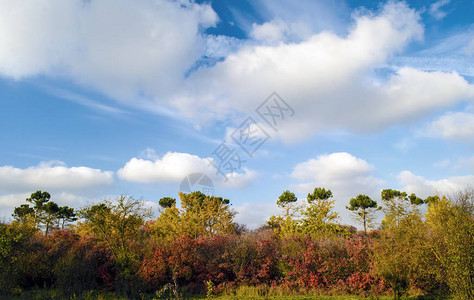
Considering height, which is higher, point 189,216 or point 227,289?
point 189,216

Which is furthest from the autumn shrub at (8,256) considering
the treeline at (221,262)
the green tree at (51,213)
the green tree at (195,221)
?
the green tree at (51,213)

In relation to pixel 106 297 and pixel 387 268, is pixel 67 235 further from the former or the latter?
pixel 387 268

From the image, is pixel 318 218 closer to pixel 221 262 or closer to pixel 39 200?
pixel 221 262

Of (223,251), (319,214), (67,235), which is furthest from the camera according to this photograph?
(319,214)

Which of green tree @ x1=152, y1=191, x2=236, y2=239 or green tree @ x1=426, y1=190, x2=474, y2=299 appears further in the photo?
green tree @ x1=152, y1=191, x2=236, y2=239

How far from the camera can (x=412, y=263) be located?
12844mm

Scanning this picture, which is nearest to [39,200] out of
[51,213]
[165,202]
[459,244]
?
[51,213]

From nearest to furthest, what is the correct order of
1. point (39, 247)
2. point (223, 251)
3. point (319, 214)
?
point (223, 251)
point (39, 247)
point (319, 214)

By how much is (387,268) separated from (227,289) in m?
6.67

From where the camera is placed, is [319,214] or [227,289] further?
[319,214]

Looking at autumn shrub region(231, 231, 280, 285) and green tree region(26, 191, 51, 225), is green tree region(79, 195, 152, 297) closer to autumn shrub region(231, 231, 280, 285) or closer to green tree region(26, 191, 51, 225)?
autumn shrub region(231, 231, 280, 285)

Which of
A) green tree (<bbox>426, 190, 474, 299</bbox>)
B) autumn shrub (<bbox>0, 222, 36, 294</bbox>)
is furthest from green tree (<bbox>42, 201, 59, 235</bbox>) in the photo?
green tree (<bbox>426, 190, 474, 299</bbox>)

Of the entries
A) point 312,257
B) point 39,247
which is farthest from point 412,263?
point 39,247

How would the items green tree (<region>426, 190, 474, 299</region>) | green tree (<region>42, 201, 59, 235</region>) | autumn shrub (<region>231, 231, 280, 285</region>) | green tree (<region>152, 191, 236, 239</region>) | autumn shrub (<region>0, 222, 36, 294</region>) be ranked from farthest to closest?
green tree (<region>42, 201, 59, 235</region>), green tree (<region>152, 191, 236, 239</region>), autumn shrub (<region>231, 231, 280, 285</region>), autumn shrub (<region>0, 222, 36, 294</region>), green tree (<region>426, 190, 474, 299</region>)
